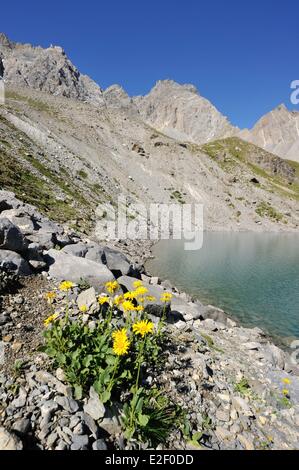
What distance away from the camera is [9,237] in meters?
10.4

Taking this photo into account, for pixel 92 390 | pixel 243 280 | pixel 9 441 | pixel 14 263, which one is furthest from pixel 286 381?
pixel 243 280

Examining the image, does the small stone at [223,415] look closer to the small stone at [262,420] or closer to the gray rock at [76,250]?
the small stone at [262,420]

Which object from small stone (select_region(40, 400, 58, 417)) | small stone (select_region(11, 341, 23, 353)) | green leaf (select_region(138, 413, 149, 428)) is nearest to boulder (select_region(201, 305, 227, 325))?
green leaf (select_region(138, 413, 149, 428))

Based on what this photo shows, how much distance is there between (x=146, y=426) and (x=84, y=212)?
137ft

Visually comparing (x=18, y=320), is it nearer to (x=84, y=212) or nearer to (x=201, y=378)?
(x=201, y=378)

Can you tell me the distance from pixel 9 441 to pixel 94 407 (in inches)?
64.4

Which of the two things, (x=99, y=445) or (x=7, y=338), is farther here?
(x=7, y=338)

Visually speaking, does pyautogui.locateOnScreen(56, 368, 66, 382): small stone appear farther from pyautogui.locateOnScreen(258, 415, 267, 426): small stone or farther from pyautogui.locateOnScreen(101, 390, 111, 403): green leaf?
pyautogui.locateOnScreen(258, 415, 267, 426): small stone

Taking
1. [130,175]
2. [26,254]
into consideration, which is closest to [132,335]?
[26,254]

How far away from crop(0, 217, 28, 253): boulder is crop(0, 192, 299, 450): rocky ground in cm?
4

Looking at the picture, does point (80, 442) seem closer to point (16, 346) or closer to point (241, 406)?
point (16, 346)

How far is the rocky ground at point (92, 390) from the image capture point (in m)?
5.21

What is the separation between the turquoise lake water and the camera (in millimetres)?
21153

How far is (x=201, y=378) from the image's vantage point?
27.5ft
